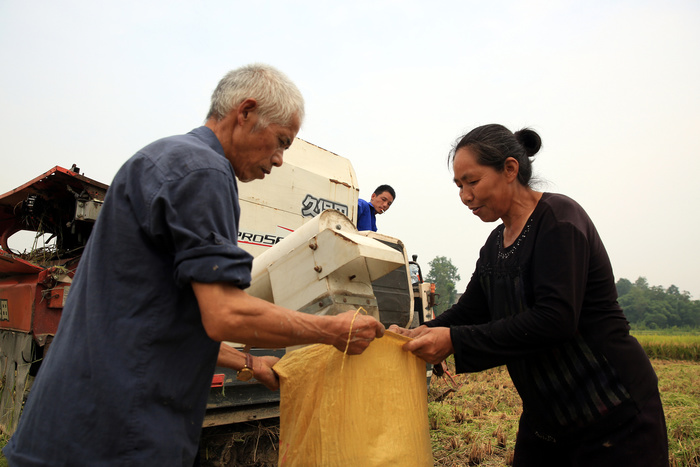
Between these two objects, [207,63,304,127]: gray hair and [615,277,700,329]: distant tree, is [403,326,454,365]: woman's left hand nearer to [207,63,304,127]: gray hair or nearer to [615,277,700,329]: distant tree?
[207,63,304,127]: gray hair

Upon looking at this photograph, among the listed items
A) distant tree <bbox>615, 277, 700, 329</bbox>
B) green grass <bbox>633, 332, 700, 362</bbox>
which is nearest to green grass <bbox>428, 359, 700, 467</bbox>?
green grass <bbox>633, 332, 700, 362</bbox>

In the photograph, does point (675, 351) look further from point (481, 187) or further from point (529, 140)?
point (481, 187)

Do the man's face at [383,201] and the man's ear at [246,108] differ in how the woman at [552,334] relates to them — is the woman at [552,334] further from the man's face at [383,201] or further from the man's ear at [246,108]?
the man's face at [383,201]

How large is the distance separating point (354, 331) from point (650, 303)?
8063 centimetres

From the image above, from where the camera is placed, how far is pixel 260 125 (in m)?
1.43

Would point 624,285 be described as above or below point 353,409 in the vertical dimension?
above

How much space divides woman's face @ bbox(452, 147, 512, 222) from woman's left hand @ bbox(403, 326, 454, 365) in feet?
1.69

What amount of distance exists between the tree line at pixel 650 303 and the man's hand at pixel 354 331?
51.7 meters

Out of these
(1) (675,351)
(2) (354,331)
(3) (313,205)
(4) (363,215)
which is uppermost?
(4) (363,215)

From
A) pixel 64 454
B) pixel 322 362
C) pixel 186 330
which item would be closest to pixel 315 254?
pixel 322 362

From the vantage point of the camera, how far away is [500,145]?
185cm

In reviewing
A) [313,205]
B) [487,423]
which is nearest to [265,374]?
[313,205]

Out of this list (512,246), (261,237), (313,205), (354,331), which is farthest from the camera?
(313,205)

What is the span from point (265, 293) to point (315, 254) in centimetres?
43
